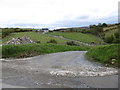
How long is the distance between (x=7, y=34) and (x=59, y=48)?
3671 centimetres

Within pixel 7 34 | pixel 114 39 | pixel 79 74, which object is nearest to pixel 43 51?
pixel 79 74

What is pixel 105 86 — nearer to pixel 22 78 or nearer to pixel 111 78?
pixel 111 78

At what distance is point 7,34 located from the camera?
194ft

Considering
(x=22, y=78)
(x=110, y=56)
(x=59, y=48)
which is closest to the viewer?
(x=22, y=78)

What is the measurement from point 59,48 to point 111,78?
796 inches

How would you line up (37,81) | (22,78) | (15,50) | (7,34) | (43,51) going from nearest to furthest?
(37,81)
(22,78)
(15,50)
(43,51)
(7,34)

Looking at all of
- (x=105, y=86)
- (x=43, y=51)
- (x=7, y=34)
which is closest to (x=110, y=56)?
(x=105, y=86)

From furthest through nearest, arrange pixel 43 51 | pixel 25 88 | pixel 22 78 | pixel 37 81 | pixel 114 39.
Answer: pixel 114 39 < pixel 43 51 < pixel 22 78 < pixel 37 81 < pixel 25 88

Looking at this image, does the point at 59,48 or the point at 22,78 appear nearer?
the point at 22,78

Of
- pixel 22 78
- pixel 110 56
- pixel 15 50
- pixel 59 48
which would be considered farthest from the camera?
pixel 59 48

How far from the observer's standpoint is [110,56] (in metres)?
14.0

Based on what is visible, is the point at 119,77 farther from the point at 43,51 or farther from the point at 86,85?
the point at 43,51

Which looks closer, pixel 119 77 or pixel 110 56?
pixel 119 77

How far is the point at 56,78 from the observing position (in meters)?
9.92
